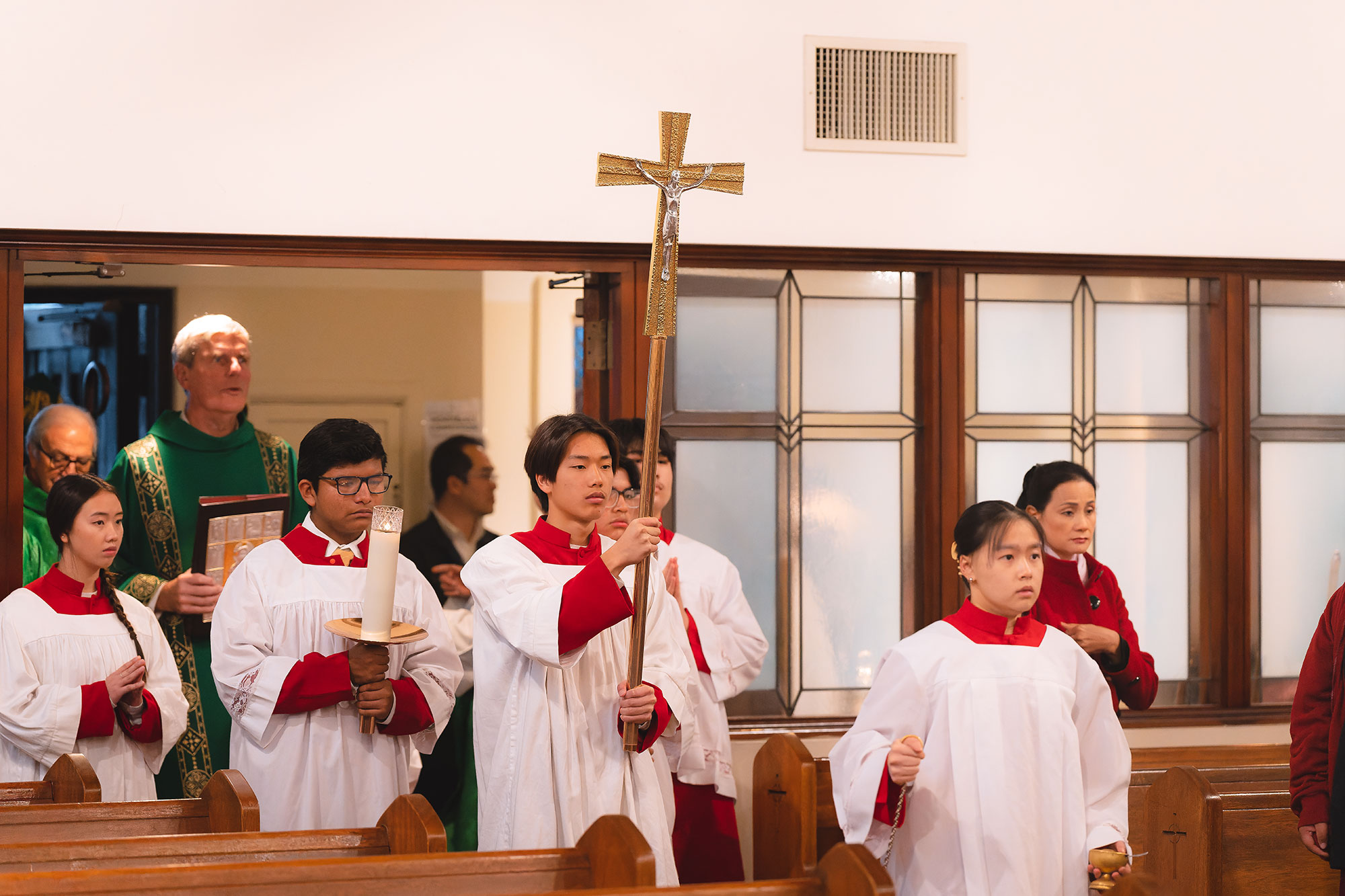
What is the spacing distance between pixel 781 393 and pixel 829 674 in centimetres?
100

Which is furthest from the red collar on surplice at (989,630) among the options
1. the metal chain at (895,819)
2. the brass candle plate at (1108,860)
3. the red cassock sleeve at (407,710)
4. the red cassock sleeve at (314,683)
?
the red cassock sleeve at (314,683)

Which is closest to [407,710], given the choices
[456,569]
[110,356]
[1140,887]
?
[456,569]

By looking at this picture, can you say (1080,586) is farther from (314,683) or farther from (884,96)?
(314,683)

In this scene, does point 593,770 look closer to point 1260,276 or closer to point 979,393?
point 979,393

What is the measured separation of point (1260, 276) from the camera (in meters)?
4.87

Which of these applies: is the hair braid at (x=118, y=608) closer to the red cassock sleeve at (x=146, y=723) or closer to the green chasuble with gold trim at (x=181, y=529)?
the red cassock sleeve at (x=146, y=723)

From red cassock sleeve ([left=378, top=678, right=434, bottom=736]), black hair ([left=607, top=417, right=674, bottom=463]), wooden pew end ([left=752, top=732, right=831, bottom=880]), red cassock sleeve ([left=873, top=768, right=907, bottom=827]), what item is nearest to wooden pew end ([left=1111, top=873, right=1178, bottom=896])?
red cassock sleeve ([left=873, top=768, right=907, bottom=827])

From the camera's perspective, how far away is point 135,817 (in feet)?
8.89

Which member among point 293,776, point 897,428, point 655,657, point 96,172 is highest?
point 96,172

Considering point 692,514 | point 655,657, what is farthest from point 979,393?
point 655,657

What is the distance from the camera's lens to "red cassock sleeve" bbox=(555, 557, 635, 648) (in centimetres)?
292

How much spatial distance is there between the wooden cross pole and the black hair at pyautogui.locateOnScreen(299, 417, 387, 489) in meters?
0.86

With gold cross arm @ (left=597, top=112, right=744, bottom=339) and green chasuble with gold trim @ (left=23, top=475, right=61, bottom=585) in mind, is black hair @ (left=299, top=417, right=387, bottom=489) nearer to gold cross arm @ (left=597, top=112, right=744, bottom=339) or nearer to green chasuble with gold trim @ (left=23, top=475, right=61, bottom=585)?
gold cross arm @ (left=597, top=112, right=744, bottom=339)

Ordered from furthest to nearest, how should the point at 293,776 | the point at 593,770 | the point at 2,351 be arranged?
the point at 2,351 < the point at 293,776 < the point at 593,770
